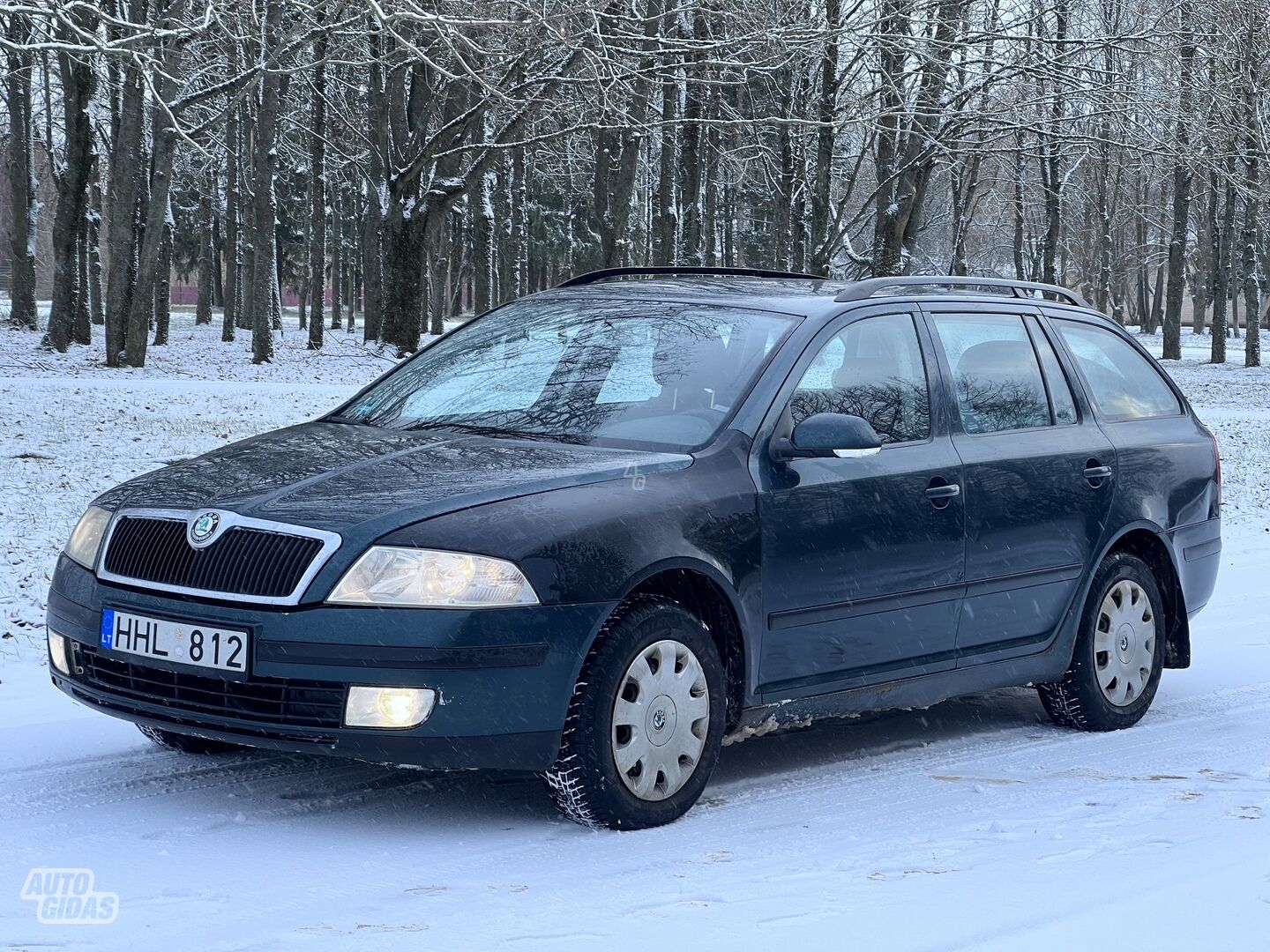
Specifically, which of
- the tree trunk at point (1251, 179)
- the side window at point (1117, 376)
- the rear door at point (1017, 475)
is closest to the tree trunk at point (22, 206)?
the tree trunk at point (1251, 179)

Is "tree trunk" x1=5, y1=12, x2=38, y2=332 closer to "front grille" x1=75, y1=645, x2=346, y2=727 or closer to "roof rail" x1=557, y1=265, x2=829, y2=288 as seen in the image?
"roof rail" x1=557, y1=265, x2=829, y2=288

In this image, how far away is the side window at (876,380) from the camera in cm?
552

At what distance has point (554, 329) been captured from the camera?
19.5 ft

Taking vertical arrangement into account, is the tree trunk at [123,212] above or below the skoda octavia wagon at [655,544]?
above

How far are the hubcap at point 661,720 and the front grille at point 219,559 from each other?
39.1 inches

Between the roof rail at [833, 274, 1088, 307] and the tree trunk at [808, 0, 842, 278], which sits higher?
the tree trunk at [808, 0, 842, 278]

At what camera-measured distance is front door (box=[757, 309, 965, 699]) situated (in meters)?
5.20

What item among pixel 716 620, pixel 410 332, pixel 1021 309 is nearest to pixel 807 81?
→ pixel 410 332

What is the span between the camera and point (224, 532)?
14.7 ft

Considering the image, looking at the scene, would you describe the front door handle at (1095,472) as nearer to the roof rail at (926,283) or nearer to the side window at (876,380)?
the roof rail at (926,283)

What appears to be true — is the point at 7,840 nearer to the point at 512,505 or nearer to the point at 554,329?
the point at 512,505

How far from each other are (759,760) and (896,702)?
0.54 metres

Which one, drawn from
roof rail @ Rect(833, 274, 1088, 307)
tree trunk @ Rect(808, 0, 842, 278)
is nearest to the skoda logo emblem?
roof rail @ Rect(833, 274, 1088, 307)

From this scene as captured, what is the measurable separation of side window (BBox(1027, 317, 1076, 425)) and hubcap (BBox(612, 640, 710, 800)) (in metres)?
2.45
